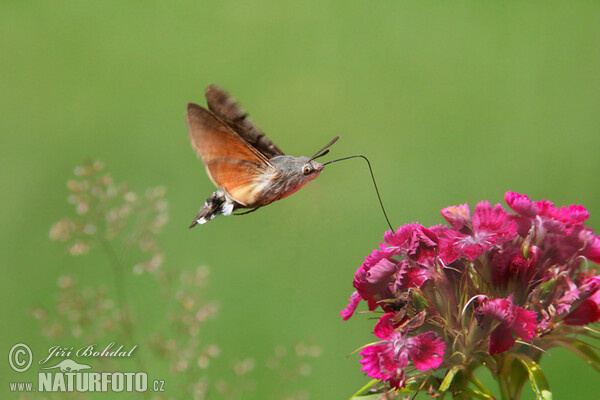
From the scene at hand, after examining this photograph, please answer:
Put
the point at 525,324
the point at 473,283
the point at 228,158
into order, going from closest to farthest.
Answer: the point at 525,324, the point at 473,283, the point at 228,158

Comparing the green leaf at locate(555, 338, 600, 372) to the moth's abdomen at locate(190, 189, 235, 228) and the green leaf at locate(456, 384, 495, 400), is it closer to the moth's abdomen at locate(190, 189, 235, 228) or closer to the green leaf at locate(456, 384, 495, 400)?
the green leaf at locate(456, 384, 495, 400)

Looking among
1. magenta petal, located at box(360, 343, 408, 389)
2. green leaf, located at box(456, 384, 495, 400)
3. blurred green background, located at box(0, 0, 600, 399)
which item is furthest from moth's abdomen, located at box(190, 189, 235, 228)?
blurred green background, located at box(0, 0, 600, 399)

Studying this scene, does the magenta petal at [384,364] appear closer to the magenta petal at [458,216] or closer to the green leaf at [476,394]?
the green leaf at [476,394]

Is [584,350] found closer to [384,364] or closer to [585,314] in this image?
[585,314]

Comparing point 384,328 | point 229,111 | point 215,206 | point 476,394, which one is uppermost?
point 229,111

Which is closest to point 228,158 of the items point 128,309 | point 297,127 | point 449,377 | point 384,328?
point 128,309

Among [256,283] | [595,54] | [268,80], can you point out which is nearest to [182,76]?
[268,80]

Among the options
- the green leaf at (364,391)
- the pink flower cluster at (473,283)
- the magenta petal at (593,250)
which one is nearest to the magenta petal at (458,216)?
the pink flower cluster at (473,283)
